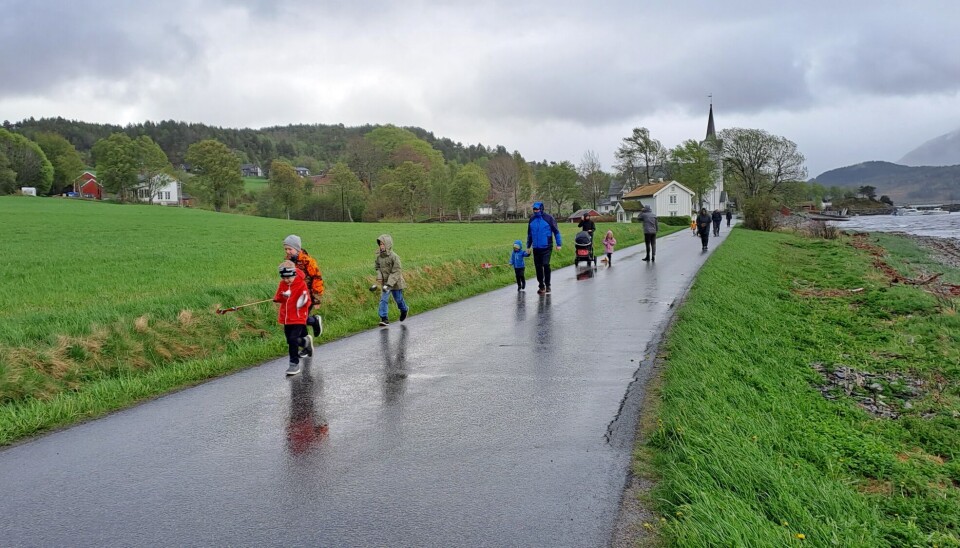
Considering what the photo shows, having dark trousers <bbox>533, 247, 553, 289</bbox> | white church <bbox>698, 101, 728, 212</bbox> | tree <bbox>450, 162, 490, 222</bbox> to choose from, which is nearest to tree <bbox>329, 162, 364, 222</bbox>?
tree <bbox>450, 162, 490, 222</bbox>

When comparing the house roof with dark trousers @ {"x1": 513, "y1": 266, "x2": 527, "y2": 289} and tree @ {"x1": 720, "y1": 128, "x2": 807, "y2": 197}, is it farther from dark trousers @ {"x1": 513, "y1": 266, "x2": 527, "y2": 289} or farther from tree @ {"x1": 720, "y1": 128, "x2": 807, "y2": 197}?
dark trousers @ {"x1": 513, "y1": 266, "x2": 527, "y2": 289}

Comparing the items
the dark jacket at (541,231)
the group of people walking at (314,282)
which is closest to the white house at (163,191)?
the group of people walking at (314,282)

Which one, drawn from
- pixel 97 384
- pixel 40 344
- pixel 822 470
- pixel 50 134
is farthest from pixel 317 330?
pixel 50 134

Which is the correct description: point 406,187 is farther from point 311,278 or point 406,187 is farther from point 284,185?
point 311,278

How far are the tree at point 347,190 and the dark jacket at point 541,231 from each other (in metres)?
78.7

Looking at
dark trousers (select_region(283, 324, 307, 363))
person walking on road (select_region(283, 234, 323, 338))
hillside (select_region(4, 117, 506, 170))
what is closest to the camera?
dark trousers (select_region(283, 324, 307, 363))

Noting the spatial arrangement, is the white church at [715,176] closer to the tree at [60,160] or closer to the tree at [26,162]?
the tree at [26,162]

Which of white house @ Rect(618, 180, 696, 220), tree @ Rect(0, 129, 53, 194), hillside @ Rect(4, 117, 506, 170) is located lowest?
white house @ Rect(618, 180, 696, 220)

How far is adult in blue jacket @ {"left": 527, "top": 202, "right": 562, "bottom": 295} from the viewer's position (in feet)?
45.9

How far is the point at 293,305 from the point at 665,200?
3311 inches

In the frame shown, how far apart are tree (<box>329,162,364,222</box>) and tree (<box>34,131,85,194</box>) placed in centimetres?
4342

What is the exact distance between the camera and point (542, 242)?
14.0 m

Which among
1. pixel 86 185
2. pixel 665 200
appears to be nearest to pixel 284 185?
pixel 86 185

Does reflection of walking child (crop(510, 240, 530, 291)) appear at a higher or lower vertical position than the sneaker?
higher
